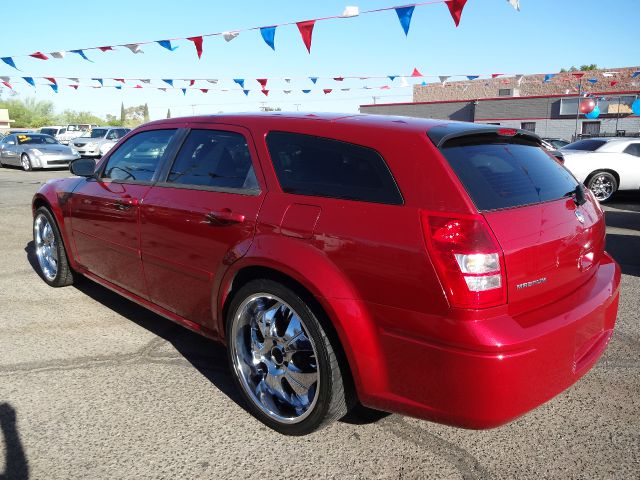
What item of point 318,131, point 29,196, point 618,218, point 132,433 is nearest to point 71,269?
point 132,433

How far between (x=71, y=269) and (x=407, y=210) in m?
3.69

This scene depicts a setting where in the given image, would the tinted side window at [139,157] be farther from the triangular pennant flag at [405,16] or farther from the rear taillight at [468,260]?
the triangular pennant flag at [405,16]

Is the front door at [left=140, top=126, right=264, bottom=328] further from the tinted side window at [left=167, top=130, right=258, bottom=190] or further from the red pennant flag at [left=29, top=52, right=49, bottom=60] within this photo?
the red pennant flag at [left=29, top=52, right=49, bottom=60]

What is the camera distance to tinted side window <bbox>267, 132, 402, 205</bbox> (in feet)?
7.68

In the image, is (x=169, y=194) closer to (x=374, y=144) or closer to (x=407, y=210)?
(x=374, y=144)

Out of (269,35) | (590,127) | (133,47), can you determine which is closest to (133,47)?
(133,47)

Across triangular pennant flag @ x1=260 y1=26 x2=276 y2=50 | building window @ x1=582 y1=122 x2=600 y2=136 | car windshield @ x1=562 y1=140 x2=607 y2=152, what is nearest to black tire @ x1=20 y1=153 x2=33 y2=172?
triangular pennant flag @ x1=260 y1=26 x2=276 y2=50

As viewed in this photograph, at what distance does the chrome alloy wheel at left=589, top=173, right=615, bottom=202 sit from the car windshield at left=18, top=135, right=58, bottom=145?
58.7 feet

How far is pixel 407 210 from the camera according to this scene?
7.22 ft

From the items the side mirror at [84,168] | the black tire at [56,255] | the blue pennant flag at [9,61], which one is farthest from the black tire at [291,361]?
the blue pennant flag at [9,61]

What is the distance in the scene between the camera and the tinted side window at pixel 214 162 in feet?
9.57

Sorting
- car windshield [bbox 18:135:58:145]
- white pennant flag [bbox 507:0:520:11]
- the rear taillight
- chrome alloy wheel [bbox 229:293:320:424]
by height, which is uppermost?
white pennant flag [bbox 507:0:520:11]

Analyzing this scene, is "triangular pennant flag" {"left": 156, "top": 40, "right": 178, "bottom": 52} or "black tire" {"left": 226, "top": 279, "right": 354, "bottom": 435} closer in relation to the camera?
"black tire" {"left": 226, "top": 279, "right": 354, "bottom": 435}

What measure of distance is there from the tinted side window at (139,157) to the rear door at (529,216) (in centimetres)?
204
